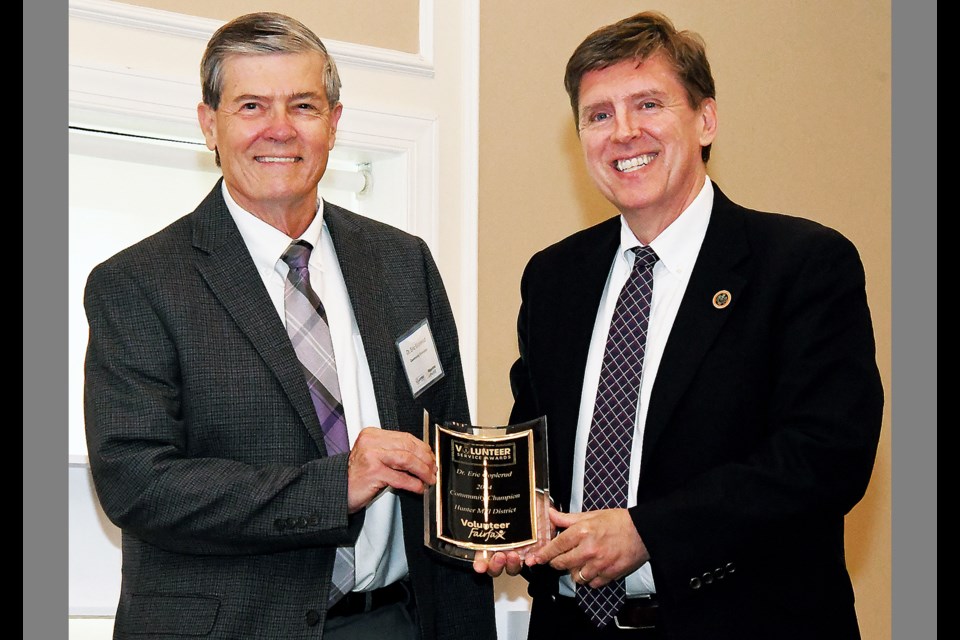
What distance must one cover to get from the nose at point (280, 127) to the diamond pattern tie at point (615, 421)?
88 cm

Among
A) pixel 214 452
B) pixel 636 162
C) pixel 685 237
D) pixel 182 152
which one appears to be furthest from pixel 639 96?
pixel 182 152

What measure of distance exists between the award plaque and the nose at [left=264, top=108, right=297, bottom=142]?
754mm

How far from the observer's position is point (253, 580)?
243 centimetres

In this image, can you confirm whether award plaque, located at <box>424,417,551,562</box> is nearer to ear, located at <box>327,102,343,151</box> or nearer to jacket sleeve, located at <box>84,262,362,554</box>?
jacket sleeve, located at <box>84,262,362,554</box>

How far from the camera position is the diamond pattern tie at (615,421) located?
8.36 ft

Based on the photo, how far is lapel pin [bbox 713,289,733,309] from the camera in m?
2.55

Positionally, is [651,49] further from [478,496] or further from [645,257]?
[478,496]

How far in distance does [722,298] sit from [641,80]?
0.59 metres

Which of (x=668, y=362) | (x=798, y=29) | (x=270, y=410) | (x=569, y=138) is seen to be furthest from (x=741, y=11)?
(x=270, y=410)

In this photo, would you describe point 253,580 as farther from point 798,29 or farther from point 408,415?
point 798,29

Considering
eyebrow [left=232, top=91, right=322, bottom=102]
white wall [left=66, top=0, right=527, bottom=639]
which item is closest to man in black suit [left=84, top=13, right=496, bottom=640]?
eyebrow [left=232, top=91, right=322, bottom=102]

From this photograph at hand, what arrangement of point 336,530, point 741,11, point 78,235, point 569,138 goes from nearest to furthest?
point 336,530 → point 78,235 → point 569,138 → point 741,11

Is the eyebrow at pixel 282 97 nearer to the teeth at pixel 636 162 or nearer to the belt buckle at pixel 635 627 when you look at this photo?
the teeth at pixel 636 162

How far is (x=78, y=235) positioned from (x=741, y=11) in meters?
2.80
